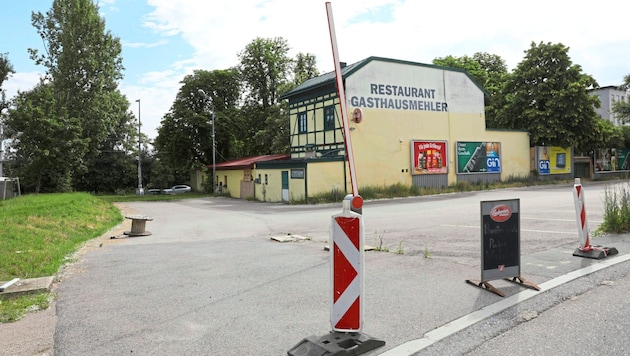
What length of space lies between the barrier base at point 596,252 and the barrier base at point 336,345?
4954 mm

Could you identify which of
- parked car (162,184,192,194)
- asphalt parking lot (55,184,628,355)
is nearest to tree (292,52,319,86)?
parked car (162,184,192,194)

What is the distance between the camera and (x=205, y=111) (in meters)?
49.9

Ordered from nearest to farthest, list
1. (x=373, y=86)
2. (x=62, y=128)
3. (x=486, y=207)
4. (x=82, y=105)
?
(x=486, y=207), (x=373, y=86), (x=62, y=128), (x=82, y=105)

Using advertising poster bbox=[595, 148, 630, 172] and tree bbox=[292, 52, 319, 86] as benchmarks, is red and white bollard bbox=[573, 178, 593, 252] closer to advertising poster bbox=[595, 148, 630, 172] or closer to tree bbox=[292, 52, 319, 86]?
advertising poster bbox=[595, 148, 630, 172]

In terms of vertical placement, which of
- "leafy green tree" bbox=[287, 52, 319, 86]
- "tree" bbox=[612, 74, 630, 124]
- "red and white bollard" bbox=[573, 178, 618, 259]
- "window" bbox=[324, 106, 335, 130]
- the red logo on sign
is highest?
"leafy green tree" bbox=[287, 52, 319, 86]

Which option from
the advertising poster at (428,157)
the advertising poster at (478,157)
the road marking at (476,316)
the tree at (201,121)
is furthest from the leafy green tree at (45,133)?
the road marking at (476,316)

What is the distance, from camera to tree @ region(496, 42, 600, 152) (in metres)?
36.4

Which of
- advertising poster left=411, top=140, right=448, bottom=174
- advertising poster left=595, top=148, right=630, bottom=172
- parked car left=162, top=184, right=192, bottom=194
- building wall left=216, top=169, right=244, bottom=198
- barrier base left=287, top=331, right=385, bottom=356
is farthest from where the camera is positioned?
parked car left=162, top=184, right=192, bottom=194

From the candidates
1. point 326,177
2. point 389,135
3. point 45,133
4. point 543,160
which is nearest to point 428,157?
point 389,135

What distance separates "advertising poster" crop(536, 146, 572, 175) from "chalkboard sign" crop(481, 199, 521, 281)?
117 feet

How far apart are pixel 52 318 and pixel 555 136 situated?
130 ft

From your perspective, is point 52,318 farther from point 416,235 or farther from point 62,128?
point 62,128

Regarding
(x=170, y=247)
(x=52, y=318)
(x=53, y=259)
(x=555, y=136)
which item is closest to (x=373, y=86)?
(x=555, y=136)

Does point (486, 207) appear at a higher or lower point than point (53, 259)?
higher
